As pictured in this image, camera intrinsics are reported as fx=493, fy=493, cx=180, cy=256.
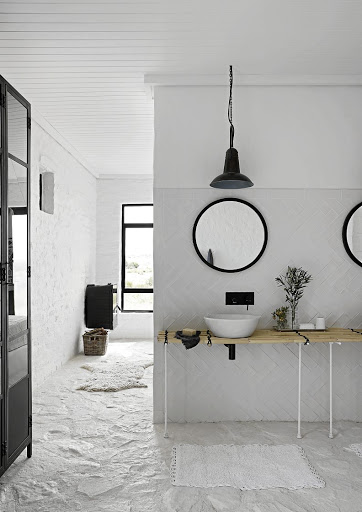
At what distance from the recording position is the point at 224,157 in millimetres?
4227

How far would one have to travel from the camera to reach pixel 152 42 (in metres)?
3.50

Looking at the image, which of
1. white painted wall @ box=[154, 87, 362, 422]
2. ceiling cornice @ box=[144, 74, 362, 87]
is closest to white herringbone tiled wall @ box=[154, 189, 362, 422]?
white painted wall @ box=[154, 87, 362, 422]

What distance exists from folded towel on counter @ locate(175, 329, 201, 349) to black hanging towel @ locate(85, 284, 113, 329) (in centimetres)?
369

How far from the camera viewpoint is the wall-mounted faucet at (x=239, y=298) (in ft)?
13.8

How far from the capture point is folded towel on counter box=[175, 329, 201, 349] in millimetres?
3645

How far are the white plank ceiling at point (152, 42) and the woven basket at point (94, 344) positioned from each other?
336cm

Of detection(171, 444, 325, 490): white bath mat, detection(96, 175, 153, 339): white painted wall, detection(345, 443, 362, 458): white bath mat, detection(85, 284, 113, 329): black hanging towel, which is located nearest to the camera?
detection(171, 444, 325, 490): white bath mat

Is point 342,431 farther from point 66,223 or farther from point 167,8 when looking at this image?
point 66,223

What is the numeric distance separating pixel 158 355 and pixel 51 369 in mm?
2127

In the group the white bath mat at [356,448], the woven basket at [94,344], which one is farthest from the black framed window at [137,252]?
the white bath mat at [356,448]

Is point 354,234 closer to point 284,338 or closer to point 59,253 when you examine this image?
point 284,338

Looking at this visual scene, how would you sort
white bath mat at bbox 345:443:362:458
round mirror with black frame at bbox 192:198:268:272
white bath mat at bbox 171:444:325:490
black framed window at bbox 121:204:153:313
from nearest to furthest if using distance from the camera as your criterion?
1. white bath mat at bbox 171:444:325:490
2. white bath mat at bbox 345:443:362:458
3. round mirror with black frame at bbox 192:198:268:272
4. black framed window at bbox 121:204:153:313

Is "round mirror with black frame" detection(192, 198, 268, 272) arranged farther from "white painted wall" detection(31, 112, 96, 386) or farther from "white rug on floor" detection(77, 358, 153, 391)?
"white painted wall" detection(31, 112, 96, 386)

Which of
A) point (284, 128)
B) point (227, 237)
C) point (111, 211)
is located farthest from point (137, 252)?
point (284, 128)
